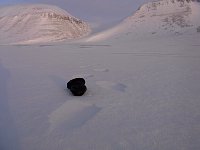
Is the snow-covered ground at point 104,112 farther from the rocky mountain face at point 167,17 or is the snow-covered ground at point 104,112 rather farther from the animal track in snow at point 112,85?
the rocky mountain face at point 167,17

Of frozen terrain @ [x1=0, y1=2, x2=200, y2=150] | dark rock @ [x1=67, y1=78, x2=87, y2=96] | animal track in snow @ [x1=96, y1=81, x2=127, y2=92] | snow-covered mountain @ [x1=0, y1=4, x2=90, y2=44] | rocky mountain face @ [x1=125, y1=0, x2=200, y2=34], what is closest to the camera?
frozen terrain @ [x1=0, y1=2, x2=200, y2=150]

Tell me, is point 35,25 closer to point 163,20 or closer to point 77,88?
point 163,20

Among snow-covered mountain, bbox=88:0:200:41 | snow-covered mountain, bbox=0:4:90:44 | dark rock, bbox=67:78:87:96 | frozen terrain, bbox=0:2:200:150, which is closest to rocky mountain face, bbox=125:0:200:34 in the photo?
snow-covered mountain, bbox=88:0:200:41

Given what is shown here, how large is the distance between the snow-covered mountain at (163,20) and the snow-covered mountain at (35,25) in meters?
4.67

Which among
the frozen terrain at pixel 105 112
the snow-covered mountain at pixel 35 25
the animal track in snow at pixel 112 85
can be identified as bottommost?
the snow-covered mountain at pixel 35 25

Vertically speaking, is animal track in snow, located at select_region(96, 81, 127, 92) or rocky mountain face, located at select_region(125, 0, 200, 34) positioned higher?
animal track in snow, located at select_region(96, 81, 127, 92)

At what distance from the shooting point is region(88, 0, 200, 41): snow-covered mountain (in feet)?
56.2

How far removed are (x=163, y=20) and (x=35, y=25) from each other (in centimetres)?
1087

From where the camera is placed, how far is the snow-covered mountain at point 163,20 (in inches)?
675

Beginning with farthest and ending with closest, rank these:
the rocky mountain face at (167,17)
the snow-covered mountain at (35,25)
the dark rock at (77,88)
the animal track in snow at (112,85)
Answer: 1. the snow-covered mountain at (35,25)
2. the rocky mountain face at (167,17)
3. the animal track in snow at (112,85)
4. the dark rock at (77,88)

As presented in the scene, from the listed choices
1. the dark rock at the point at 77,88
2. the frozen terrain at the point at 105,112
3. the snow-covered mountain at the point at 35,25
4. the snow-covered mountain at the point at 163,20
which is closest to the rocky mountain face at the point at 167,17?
the snow-covered mountain at the point at 163,20

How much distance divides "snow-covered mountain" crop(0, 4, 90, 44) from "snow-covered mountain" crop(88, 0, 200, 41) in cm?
467

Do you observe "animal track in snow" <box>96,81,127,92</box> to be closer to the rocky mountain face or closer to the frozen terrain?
the frozen terrain

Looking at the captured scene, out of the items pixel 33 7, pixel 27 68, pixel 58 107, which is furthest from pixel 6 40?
pixel 58 107
